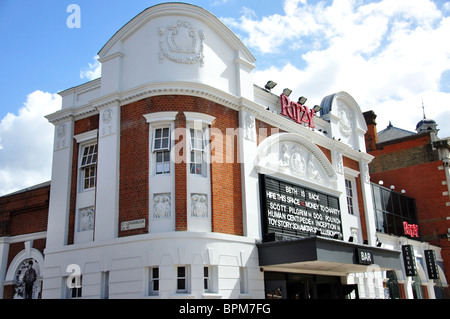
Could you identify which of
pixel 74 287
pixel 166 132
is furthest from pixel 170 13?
pixel 74 287

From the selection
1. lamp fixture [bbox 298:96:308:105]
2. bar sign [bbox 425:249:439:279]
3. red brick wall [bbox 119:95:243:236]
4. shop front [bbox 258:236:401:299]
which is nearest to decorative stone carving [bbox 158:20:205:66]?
red brick wall [bbox 119:95:243:236]

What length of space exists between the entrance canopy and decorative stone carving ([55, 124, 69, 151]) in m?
8.76

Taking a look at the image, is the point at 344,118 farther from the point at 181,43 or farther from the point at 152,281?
the point at 152,281

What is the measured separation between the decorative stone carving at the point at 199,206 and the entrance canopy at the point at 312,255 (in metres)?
2.60

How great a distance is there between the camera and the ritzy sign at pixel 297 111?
21.0 m

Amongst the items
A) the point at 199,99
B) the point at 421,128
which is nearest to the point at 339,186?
the point at 199,99

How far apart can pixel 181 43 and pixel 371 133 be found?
22.7 metres

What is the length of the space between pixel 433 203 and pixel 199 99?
70.3 feet

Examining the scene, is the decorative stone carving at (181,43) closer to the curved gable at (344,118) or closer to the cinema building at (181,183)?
the cinema building at (181,183)

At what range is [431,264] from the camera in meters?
29.4

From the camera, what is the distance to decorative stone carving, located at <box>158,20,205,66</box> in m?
17.5
